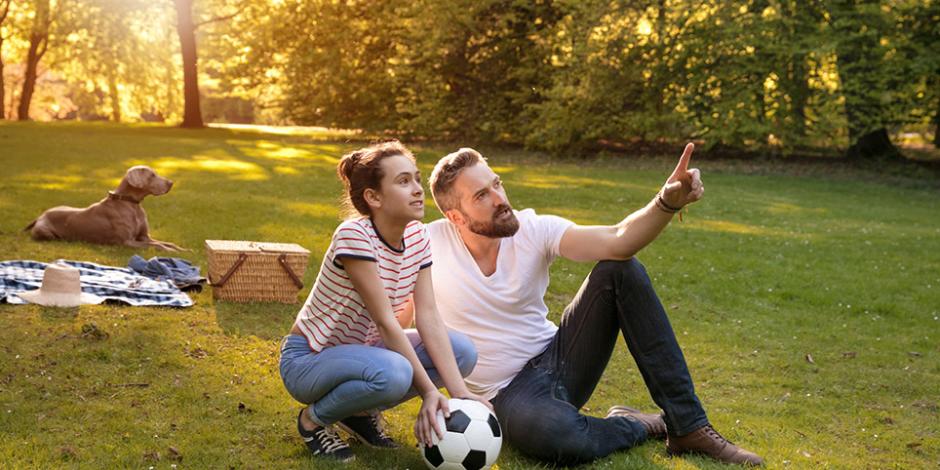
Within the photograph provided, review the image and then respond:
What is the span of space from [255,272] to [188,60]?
30.0m

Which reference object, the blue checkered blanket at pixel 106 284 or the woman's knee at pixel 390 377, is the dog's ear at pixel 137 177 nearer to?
the blue checkered blanket at pixel 106 284

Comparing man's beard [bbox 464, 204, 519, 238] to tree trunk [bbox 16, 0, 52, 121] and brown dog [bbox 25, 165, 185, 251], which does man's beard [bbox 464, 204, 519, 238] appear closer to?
brown dog [bbox 25, 165, 185, 251]

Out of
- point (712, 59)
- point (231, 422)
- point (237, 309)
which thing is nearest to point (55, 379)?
point (231, 422)

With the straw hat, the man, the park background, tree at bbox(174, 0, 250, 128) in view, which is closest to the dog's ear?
the park background

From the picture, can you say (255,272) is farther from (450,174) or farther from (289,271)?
(450,174)

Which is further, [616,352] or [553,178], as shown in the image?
[553,178]

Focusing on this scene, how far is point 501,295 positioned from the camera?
5102mm

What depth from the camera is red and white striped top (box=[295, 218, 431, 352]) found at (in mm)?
4547

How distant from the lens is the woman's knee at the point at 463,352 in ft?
15.8

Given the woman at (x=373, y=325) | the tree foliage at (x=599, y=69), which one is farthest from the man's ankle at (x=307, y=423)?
the tree foliage at (x=599, y=69)

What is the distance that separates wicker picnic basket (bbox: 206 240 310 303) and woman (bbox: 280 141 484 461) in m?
3.82

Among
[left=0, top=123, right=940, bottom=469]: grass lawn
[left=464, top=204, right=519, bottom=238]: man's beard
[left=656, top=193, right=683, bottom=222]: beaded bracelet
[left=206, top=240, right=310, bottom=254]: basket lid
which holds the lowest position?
[left=0, top=123, right=940, bottom=469]: grass lawn

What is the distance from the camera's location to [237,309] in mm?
8258

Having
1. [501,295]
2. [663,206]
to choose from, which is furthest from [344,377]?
[663,206]
